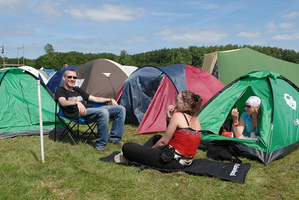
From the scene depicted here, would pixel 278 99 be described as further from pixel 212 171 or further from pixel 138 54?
pixel 138 54

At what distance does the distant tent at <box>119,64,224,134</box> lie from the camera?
5.64m

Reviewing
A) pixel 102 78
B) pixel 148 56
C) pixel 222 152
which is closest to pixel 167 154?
pixel 222 152

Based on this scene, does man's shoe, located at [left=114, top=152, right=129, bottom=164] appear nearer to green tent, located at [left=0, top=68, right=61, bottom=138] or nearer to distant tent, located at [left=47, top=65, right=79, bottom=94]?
green tent, located at [left=0, top=68, right=61, bottom=138]

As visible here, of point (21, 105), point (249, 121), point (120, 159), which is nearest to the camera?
point (120, 159)

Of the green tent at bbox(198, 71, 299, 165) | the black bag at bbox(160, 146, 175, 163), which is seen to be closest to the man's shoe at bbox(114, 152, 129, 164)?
the black bag at bbox(160, 146, 175, 163)

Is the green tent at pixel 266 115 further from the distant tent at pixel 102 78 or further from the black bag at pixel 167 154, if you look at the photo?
the distant tent at pixel 102 78

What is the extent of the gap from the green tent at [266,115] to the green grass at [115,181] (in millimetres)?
192

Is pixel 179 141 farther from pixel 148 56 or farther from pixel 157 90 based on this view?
pixel 148 56

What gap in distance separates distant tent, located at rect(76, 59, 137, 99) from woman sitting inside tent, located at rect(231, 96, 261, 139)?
418 cm

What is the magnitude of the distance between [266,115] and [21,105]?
453 centimetres

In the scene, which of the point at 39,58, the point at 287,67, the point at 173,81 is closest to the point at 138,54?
the point at 39,58

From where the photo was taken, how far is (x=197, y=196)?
281 centimetres

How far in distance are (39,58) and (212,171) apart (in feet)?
180

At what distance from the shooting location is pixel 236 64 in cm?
931
